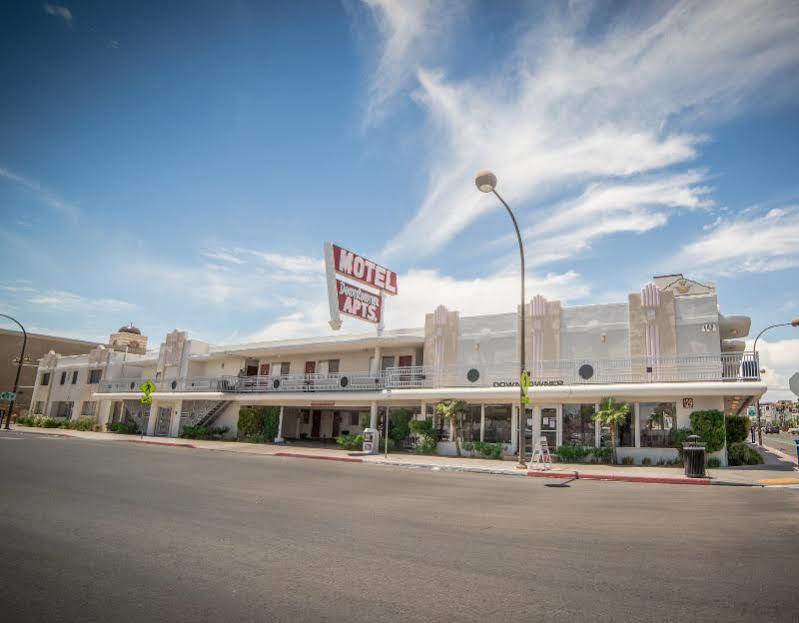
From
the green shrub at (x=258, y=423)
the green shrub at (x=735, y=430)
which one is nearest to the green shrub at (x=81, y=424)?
the green shrub at (x=258, y=423)

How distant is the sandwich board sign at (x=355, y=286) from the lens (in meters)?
26.1

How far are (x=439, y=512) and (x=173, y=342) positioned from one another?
35.6 meters

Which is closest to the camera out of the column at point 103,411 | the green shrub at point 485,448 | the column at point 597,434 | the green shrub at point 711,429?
the green shrub at point 711,429

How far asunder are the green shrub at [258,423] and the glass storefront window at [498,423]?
13709 mm

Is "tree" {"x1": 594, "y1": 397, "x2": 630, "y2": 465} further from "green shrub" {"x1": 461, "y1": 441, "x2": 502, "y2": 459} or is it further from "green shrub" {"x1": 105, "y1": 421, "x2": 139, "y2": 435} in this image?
"green shrub" {"x1": 105, "y1": 421, "x2": 139, "y2": 435}

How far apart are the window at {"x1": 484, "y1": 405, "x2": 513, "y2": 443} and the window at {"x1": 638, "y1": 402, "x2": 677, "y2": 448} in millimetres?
5500

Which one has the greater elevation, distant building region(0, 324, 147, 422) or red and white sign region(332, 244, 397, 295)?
red and white sign region(332, 244, 397, 295)

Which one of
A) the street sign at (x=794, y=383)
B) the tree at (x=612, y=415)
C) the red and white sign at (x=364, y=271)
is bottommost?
the tree at (x=612, y=415)

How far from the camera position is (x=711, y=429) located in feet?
61.1

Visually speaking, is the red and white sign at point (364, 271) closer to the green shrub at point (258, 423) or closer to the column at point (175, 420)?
the green shrub at point (258, 423)

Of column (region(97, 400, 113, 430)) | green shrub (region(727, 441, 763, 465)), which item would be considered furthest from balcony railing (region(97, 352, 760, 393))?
column (region(97, 400, 113, 430))

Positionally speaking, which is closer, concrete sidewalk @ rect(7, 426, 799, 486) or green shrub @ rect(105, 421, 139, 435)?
concrete sidewalk @ rect(7, 426, 799, 486)

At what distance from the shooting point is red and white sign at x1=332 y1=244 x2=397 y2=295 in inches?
1043

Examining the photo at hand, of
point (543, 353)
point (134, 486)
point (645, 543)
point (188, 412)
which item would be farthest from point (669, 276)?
point (188, 412)
